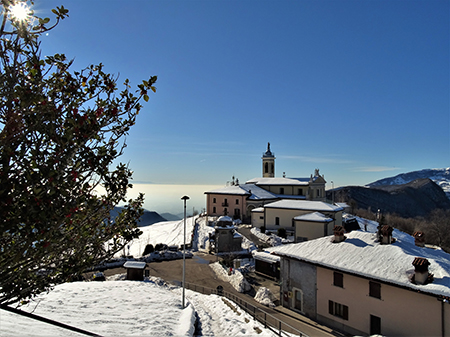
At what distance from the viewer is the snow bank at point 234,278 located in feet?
79.4

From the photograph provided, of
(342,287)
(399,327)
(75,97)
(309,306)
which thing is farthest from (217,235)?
(75,97)

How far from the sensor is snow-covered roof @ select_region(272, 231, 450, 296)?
14835 millimetres

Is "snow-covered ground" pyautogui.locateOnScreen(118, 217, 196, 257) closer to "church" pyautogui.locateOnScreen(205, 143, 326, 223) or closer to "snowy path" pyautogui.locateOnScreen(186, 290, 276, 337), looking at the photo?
"church" pyautogui.locateOnScreen(205, 143, 326, 223)

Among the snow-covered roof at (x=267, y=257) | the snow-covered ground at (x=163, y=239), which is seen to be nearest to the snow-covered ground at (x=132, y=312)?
the snow-covered roof at (x=267, y=257)

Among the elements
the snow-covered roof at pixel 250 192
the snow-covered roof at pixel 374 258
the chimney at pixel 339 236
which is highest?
the snow-covered roof at pixel 250 192

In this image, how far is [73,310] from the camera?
11609 mm

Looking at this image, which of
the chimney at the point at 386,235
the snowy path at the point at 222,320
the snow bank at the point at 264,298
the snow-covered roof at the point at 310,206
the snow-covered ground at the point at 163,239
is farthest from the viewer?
the snow-covered ground at the point at 163,239

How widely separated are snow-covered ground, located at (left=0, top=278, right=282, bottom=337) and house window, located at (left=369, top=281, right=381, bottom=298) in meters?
7.17

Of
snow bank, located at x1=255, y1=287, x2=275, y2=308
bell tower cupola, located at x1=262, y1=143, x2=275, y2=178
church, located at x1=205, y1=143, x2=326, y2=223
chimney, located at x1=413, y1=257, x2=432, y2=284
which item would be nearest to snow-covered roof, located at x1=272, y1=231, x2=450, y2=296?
chimney, located at x1=413, y1=257, x2=432, y2=284

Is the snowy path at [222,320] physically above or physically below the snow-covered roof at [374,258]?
below

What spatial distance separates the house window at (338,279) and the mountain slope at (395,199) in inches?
4320

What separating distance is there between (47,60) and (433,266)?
20.5m

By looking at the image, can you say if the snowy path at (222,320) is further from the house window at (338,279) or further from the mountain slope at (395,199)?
the mountain slope at (395,199)

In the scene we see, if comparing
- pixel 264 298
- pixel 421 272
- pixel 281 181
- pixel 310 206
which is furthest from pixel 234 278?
pixel 281 181
